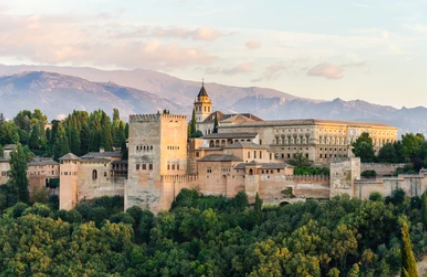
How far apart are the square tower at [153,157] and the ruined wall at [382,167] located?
11522mm

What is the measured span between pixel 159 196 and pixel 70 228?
5.64 m

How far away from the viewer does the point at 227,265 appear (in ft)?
132

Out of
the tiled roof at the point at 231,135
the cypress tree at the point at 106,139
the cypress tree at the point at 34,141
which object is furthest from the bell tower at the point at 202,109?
the tiled roof at the point at 231,135

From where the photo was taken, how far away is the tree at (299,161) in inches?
2144

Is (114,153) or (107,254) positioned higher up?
(114,153)

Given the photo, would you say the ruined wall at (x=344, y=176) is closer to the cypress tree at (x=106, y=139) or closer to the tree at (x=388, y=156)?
the tree at (x=388, y=156)

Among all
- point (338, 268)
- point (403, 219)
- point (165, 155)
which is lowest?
point (338, 268)

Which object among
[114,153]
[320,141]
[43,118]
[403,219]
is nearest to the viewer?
[403,219]

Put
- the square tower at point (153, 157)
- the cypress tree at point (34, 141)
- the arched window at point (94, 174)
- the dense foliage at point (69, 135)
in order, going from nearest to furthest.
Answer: the square tower at point (153, 157) → the arched window at point (94, 174) → the dense foliage at point (69, 135) → the cypress tree at point (34, 141)

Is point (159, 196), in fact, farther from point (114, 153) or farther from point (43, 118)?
point (43, 118)

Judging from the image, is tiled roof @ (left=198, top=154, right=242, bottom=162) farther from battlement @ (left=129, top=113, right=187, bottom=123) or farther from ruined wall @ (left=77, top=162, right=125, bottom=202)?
ruined wall @ (left=77, top=162, right=125, bottom=202)

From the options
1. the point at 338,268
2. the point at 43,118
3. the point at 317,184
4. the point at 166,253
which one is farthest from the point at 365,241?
the point at 43,118

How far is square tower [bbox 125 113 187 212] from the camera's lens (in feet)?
159

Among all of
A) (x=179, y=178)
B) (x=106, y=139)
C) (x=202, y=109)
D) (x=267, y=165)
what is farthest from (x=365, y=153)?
(x=202, y=109)
